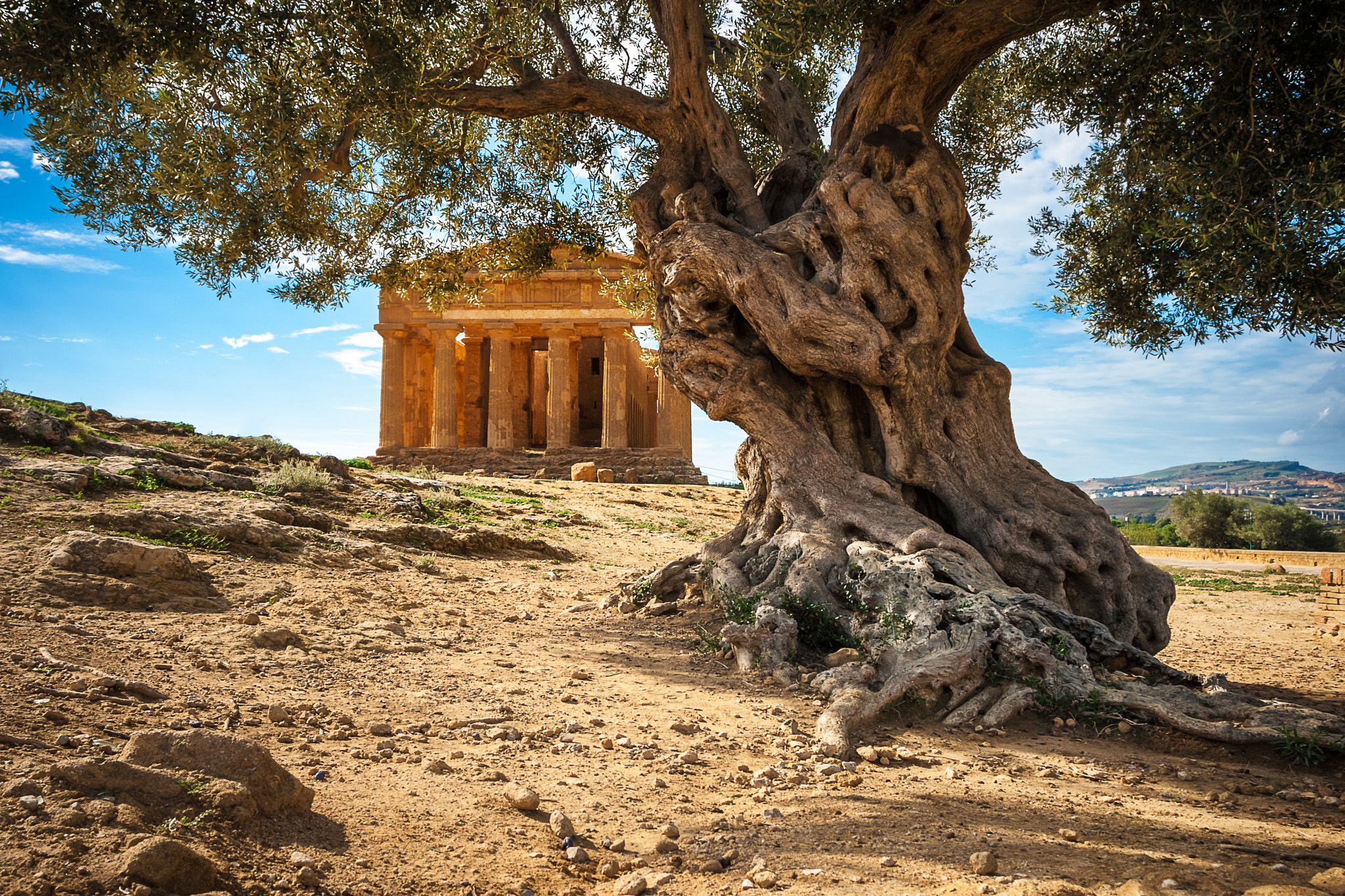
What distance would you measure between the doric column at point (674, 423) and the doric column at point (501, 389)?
5735 millimetres

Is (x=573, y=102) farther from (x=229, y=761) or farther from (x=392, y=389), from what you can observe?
(x=392, y=389)

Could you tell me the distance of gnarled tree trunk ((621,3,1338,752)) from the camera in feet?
20.3

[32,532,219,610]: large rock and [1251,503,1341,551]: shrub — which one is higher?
[32,532,219,610]: large rock

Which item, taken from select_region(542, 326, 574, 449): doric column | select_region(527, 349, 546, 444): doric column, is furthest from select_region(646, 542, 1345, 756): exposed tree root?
select_region(527, 349, 546, 444): doric column

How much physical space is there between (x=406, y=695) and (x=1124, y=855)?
3.79 metres

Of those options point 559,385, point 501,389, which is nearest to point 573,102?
point 559,385

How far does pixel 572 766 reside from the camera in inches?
151

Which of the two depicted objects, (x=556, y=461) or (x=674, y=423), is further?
(x=674, y=423)

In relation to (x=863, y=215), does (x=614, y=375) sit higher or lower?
higher

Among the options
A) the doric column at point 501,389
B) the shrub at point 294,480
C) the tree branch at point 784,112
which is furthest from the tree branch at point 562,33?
the doric column at point 501,389

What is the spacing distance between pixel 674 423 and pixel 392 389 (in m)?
11.2

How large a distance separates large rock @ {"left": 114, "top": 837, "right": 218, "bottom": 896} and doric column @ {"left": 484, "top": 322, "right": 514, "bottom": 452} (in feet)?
85.7

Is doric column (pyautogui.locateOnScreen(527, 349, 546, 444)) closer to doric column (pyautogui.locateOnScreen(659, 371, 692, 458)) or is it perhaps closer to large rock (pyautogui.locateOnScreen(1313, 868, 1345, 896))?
doric column (pyautogui.locateOnScreen(659, 371, 692, 458))

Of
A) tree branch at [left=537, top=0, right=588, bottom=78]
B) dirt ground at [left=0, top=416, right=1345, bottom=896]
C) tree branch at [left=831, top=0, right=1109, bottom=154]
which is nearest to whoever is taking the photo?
dirt ground at [left=0, top=416, right=1345, bottom=896]
